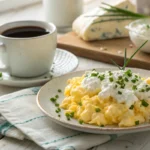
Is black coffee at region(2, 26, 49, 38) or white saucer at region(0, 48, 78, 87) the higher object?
black coffee at region(2, 26, 49, 38)

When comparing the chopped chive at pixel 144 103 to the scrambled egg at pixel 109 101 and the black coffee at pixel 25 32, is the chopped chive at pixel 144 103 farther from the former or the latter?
the black coffee at pixel 25 32

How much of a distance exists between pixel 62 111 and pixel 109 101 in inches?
4.4

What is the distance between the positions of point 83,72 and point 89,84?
180 millimetres

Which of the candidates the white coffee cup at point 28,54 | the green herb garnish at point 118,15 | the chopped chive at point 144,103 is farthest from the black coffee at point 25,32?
the chopped chive at point 144,103

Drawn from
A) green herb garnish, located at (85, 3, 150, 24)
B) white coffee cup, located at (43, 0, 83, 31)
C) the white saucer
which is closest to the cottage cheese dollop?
the white saucer

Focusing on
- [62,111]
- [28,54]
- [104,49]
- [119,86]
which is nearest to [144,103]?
[119,86]

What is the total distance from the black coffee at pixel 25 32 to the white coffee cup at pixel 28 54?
0.05 ft

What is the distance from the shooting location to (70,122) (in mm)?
945

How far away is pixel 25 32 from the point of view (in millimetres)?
1261

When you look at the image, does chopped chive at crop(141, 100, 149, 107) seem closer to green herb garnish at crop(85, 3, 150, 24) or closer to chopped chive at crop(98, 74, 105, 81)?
chopped chive at crop(98, 74, 105, 81)

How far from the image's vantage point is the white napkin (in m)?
0.92

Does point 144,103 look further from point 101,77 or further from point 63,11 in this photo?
point 63,11

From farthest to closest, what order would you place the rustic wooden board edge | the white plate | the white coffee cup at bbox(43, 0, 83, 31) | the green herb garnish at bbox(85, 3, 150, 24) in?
the white coffee cup at bbox(43, 0, 83, 31) < the green herb garnish at bbox(85, 3, 150, 24) < the rustic wooden board edge < the white plate

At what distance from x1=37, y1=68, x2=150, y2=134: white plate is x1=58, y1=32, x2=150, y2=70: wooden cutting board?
8.1 inches
